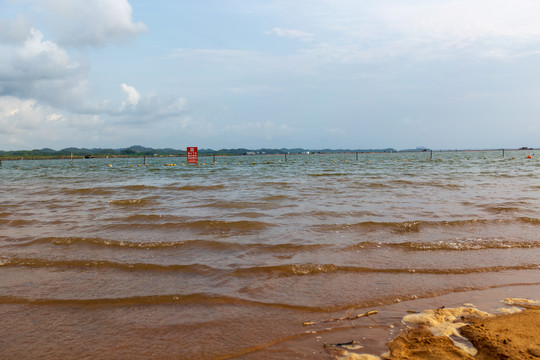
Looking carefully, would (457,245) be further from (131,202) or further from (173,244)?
(131,202)

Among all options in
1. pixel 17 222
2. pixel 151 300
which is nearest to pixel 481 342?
pixel 151 300

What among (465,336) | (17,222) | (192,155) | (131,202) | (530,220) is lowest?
(17,222)

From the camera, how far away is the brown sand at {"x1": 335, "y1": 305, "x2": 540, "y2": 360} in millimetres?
2881

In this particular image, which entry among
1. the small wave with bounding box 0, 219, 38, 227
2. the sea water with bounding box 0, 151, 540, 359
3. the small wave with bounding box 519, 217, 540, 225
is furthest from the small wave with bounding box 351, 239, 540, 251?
the small wave with bounding box 0, 219, 38, 227

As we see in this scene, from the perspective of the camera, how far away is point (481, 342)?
307 centimetres

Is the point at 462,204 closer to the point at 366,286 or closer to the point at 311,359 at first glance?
the point at 366,286

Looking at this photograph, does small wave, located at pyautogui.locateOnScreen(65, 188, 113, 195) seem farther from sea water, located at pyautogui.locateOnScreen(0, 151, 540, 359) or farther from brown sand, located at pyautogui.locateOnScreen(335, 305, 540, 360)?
brown sand, located at pyautogui.locateOnScreen(335, 305, 540, 360)

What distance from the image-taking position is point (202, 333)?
11.6 feet

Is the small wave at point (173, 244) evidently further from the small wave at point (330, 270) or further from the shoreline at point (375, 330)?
the shoreline at point (375, 330)

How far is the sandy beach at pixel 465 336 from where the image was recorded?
291 cm

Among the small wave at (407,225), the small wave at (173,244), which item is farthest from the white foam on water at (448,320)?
the small wave at (407,225)

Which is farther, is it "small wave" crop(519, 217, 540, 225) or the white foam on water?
"small wave" crop(519, 217, 540, 225)

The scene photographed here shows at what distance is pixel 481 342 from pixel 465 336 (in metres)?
0.17

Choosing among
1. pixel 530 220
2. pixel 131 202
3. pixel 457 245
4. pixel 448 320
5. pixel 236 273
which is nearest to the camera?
pixel 448 320
